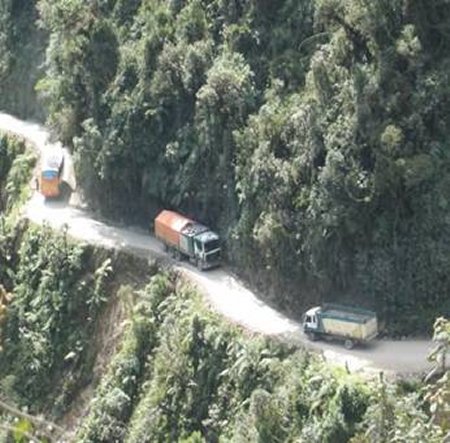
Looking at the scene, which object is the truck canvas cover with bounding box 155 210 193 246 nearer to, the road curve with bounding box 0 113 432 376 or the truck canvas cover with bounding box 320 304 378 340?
the road curve with bounding box 0 113 432 376

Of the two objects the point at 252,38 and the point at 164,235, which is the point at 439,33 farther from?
the point at 164,235

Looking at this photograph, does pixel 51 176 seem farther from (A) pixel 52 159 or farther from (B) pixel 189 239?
(B) pixel 189 239

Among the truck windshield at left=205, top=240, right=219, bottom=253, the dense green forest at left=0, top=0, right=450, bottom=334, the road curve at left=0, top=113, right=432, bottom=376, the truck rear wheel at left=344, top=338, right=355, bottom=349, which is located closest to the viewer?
the road curve at left=0, top=113, right=432, bottom=376

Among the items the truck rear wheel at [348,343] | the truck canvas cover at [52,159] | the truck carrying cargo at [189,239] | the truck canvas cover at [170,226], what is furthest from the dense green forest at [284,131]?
the truck canvas cover at [52,159]

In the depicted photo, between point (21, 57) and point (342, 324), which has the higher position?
point (21, 57)

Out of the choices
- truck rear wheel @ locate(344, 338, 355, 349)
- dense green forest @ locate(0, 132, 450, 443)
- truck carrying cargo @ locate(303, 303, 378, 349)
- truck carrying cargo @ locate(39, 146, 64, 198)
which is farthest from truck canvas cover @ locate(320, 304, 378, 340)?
truck carrying cargo @ locate(39, 146, 64, 198)

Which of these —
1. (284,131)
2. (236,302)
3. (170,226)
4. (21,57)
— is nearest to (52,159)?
(21,57)
